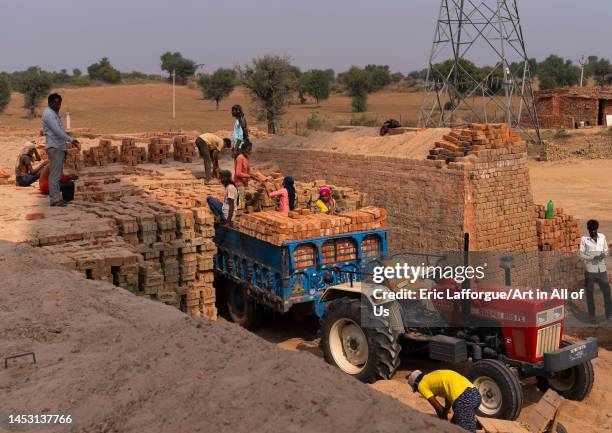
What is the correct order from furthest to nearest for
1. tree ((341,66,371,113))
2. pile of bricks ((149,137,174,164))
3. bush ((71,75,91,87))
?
bush ((71,75,91,87)) → tree ((341,66,371,113)) → pile of bricks ((149,137,174,164))

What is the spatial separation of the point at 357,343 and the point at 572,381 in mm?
2335

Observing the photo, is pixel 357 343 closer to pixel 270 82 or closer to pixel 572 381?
pixel 572 381

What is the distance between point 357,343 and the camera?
8406 millimetres

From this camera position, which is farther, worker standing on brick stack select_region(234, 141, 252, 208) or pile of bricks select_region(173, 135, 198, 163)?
pile of bricks select_region(173, 135, 198, 163)

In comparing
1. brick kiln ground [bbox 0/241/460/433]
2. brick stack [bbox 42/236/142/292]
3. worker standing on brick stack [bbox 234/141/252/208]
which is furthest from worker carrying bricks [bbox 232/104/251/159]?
brick kiln ground [bbox 0/241/460/433]

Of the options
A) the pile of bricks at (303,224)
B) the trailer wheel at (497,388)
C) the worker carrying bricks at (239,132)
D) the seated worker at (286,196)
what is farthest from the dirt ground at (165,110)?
the trailer wheel at (497,388)

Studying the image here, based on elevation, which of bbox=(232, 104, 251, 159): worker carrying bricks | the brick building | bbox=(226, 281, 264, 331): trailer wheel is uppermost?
the brick building

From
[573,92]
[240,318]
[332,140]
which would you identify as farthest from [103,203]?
[573,92]

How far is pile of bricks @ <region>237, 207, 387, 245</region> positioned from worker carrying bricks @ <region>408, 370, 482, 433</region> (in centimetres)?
353

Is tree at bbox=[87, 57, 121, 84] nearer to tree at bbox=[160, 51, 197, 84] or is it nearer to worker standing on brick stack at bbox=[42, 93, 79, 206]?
tree at bbox=[160, 51, 197, 84]

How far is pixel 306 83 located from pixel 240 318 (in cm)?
5862

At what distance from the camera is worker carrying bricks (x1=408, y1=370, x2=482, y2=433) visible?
5745 millimetres

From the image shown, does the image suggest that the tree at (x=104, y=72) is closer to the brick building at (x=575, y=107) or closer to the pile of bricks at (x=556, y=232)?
the brick building at (x=575, y=107)

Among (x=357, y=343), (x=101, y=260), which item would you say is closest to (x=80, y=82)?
(x=101, y=260)
